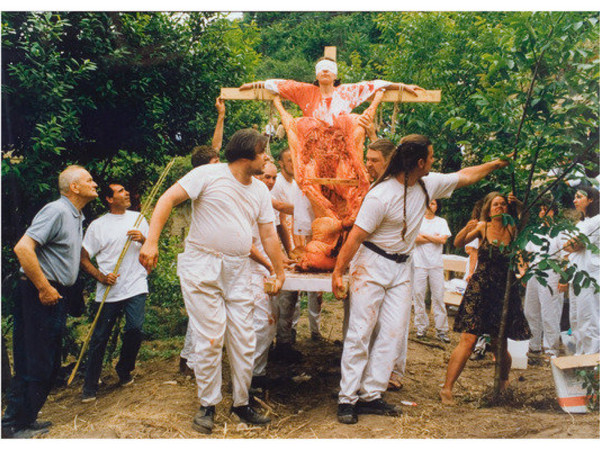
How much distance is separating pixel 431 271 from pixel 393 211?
10.7ft

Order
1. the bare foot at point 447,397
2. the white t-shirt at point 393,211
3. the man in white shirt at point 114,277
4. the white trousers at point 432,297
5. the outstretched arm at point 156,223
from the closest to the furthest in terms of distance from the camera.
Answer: the outstretched arm at point 156,223 < the white t-shirt at point 393,211 < the bare foot at point 447,397 < the man in white shirt at point 114,277 < the white trousers at point 432,297

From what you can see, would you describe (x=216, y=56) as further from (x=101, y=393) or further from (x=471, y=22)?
(x=471, y=22)

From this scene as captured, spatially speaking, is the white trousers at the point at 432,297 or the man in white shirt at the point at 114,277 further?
the white trousers at the point at 432,297

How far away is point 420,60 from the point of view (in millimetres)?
7520

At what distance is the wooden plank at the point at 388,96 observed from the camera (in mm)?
4941

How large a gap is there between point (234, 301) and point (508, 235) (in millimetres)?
2360

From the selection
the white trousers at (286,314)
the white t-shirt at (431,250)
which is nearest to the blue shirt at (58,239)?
the white trousers at (286,314)

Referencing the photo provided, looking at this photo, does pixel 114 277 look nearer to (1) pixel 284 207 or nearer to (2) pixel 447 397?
(1) pixel 284 207

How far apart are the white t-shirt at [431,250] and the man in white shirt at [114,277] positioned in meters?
3.65

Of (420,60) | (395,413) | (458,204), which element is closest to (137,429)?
(395,413)

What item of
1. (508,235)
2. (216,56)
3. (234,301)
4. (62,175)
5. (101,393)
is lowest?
(101,393)

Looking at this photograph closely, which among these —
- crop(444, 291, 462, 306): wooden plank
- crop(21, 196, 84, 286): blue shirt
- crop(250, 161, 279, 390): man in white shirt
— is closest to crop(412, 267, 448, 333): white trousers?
crop(444, 291, 462, 306): wooden plank

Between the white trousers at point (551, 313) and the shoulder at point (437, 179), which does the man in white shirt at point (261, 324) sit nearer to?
the shoulder at point (437, 179)

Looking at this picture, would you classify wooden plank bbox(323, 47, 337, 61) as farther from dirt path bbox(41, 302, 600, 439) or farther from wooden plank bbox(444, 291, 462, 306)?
wooden plank bbox(444, 291, 462, 306)
